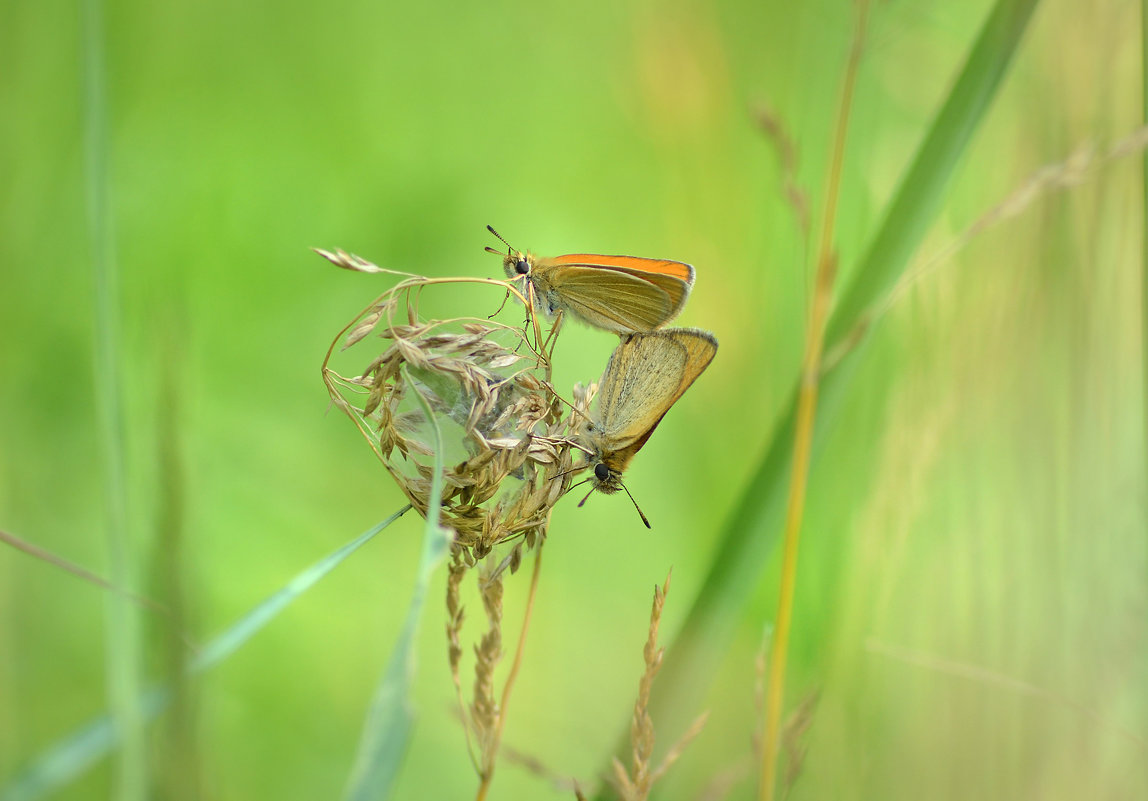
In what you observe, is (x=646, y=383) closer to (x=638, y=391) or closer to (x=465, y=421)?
(x=638, y=391)

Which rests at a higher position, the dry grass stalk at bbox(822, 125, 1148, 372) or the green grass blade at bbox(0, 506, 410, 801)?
the dry grass stalk at bbox(822, 125, 1148, 372)

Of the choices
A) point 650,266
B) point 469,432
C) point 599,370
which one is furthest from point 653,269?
point 599,370

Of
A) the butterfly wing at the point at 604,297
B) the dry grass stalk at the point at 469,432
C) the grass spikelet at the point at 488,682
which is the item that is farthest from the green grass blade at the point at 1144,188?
the grass spikelet at the point at 488,682

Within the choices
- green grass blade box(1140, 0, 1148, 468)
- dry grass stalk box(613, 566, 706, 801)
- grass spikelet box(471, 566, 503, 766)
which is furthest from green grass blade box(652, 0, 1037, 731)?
green grass blade box(1140, 0, 1148, 468)

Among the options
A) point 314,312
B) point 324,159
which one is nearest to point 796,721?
point 314,312

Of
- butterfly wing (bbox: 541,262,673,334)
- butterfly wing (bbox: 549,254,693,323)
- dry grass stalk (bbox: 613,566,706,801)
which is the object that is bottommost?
dry grass stalk (bbox: 613,566,706,801)

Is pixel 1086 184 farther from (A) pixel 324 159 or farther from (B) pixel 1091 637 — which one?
(A) pixel 324 159

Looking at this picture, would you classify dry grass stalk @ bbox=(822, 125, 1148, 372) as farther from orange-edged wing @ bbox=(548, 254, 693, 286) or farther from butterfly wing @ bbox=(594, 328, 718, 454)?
orange-edged wing @ bbox=(548, 254, 693, 286)

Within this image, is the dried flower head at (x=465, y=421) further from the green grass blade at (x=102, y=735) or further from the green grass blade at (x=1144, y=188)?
the green grass blade at (x=1144, y=188)
